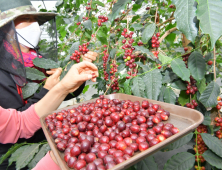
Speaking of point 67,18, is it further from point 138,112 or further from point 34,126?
point 138,112

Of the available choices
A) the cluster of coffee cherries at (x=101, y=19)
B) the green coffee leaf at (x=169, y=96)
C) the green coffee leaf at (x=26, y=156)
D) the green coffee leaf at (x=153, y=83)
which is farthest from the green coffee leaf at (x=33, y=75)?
the green coffee leaf at (x=169, y=96)

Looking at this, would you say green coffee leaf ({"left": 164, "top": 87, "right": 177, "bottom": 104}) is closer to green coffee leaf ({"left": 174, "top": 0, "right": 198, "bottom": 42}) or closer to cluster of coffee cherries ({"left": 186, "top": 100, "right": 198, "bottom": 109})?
cluster of coffee cherries ({"left": 186, "top": 100, "right": 198, "bottom": 109})

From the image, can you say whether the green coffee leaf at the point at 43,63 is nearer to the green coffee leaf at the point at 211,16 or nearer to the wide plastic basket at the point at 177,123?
the wide plastic basket at the point at 177,123

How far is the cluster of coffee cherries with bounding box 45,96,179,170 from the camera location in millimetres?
556

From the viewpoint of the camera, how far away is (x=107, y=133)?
0.72 metres

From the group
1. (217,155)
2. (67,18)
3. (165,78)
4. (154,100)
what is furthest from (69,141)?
(67,18)

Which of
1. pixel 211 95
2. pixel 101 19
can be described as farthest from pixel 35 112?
pixel 211 95

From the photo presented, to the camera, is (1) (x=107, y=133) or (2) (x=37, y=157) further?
(2) (x=37, y=157)

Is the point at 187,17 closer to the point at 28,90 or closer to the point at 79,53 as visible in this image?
the point at 79,53

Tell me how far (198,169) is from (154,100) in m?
0.78

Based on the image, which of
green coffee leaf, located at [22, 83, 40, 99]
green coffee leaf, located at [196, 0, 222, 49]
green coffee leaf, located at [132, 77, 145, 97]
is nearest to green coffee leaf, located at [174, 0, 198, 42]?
green coffee leaf, located at [196, 0, 222, 49]

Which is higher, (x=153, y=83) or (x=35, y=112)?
(x=153, y=83)

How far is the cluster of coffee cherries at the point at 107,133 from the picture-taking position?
21.9 inches

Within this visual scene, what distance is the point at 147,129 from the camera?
0.76 metres
